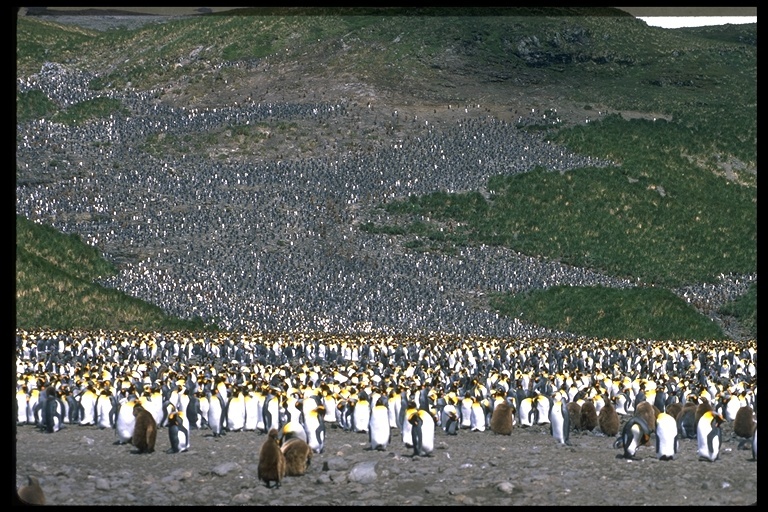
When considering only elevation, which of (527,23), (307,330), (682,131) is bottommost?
(307,330)

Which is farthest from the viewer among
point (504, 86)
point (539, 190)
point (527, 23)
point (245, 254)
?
point (527, 23)

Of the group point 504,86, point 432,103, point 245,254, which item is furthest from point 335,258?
point 504,86

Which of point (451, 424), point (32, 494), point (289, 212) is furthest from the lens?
point (289, 212)

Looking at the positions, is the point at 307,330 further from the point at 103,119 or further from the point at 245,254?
the point at 103,119

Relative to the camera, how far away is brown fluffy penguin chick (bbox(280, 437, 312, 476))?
1451cm

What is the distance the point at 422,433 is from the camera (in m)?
16.4

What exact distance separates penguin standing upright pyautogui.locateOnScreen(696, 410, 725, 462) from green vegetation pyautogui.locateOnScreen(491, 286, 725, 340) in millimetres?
27364

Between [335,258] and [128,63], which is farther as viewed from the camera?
[128,63]

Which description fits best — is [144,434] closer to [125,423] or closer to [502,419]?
[125,423]

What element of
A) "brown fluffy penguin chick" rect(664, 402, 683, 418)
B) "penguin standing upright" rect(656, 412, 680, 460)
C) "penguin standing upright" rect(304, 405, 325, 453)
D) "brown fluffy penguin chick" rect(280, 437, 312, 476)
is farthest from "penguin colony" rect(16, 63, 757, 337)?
"brown fluffy penguin chick" rect(280, 437, 312, 476)

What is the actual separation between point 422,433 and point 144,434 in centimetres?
426

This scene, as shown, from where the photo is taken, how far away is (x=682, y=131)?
75875 mm

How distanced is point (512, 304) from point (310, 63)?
4630 cm

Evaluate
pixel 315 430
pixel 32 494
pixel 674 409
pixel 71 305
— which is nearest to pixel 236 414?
pixel 315 430
